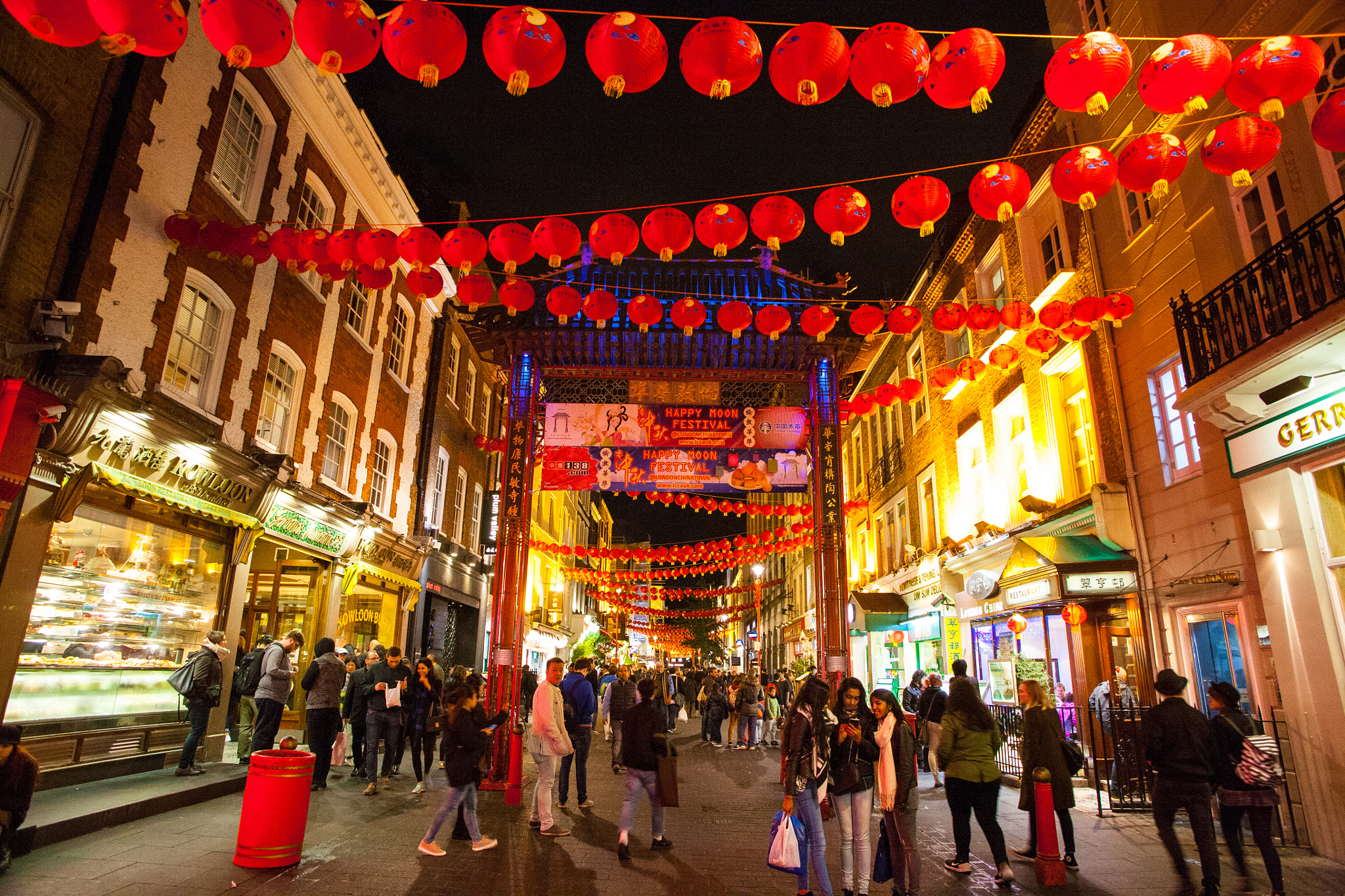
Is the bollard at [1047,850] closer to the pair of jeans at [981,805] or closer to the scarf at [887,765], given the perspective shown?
the pair of jeans at [981,805]

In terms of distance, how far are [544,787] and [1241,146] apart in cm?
942

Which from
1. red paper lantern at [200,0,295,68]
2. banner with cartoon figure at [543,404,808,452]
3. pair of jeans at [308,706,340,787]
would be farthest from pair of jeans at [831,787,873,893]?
banner with cartoon figure at [543,404,808,452]

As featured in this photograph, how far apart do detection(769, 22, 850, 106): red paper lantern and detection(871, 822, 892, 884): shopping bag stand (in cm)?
594

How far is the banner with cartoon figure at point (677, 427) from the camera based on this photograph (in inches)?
557

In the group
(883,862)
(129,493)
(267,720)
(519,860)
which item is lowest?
(519,860)

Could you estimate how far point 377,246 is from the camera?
8.80 m

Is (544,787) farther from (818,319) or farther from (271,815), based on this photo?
(818,319)

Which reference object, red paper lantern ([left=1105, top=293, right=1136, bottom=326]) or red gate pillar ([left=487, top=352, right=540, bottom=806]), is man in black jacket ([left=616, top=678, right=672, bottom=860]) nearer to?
red gate pillar ([left=487, top=352, right=540, bottom=806])

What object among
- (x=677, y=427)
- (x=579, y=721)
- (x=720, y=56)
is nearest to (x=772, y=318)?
(x=677, y=427)

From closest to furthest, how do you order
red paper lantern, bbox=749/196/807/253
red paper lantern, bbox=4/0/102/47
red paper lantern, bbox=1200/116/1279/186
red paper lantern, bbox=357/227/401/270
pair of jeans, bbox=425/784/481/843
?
red paper lantern, bbox=4/0/102/47
red paper lantern, bbox=1200/116/1279/186
pair of jeans, bbox=425/784/481/843
red paper lantern, bbox=749/196/807/253
red paper lantern, bbox=357/227/401/270

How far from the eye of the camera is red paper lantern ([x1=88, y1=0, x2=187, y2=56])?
479 centimetres

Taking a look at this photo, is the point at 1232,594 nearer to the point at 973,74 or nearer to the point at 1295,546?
the point at 1295,546

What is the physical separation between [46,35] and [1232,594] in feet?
41.1

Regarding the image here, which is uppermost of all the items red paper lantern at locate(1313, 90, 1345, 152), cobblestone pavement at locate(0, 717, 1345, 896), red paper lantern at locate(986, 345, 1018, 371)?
red paper lantern at locate(986, 345, 1018, 371)
